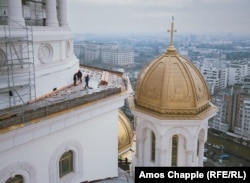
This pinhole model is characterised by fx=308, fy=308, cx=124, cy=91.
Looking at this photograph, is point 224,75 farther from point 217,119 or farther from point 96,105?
point 96,105

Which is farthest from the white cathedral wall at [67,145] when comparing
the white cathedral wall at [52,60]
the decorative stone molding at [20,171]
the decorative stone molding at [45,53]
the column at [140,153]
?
the decorative stone molding at [45,53]

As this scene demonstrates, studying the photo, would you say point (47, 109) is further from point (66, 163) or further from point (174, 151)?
point (174, 151)

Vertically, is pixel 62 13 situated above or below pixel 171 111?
above

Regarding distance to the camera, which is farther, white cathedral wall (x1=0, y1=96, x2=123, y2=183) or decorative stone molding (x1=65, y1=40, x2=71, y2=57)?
decorative stone molding (x1=65, y1=40, x2=71, y2=57)

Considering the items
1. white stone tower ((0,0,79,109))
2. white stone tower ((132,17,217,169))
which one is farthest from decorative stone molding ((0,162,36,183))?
white stone tower ((132,17,217,169))

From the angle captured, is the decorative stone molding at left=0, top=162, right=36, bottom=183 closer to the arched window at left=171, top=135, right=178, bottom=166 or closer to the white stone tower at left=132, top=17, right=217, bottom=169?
the white stone tower at left=132, top=17, right=217, bottom=169

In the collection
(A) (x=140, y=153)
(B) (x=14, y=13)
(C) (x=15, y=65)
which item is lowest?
(A) (x=140, y=153)

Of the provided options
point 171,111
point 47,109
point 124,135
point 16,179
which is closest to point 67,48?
point 47,109
